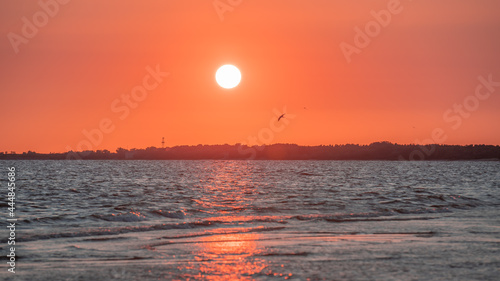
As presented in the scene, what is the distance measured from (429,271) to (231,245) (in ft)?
23.9

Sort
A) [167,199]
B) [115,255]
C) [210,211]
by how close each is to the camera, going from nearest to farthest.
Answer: [115,255] → [210,211] → [167,199]

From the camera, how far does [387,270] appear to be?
1655 cm

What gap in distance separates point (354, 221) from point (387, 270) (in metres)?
14.0

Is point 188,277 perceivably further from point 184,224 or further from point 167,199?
point 167,199

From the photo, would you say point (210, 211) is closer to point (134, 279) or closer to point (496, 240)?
point (496, 240)

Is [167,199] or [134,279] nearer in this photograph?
→ [134,279]

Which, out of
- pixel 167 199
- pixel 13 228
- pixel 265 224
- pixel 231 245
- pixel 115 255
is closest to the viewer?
pixel 115 255

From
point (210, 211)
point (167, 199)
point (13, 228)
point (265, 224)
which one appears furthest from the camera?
point (167, 199)

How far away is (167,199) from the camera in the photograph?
1871 inches

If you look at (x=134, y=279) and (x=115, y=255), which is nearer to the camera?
(x=134, y=279)

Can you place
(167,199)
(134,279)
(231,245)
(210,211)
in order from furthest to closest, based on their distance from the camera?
(167,199) < (210,211) < (231,245) < (134,279)

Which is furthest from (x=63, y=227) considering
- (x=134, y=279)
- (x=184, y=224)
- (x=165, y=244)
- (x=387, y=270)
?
(x=387, y=270)

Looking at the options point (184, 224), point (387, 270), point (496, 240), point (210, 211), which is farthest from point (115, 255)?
point (210, 211)

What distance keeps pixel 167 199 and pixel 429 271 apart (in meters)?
32.8
